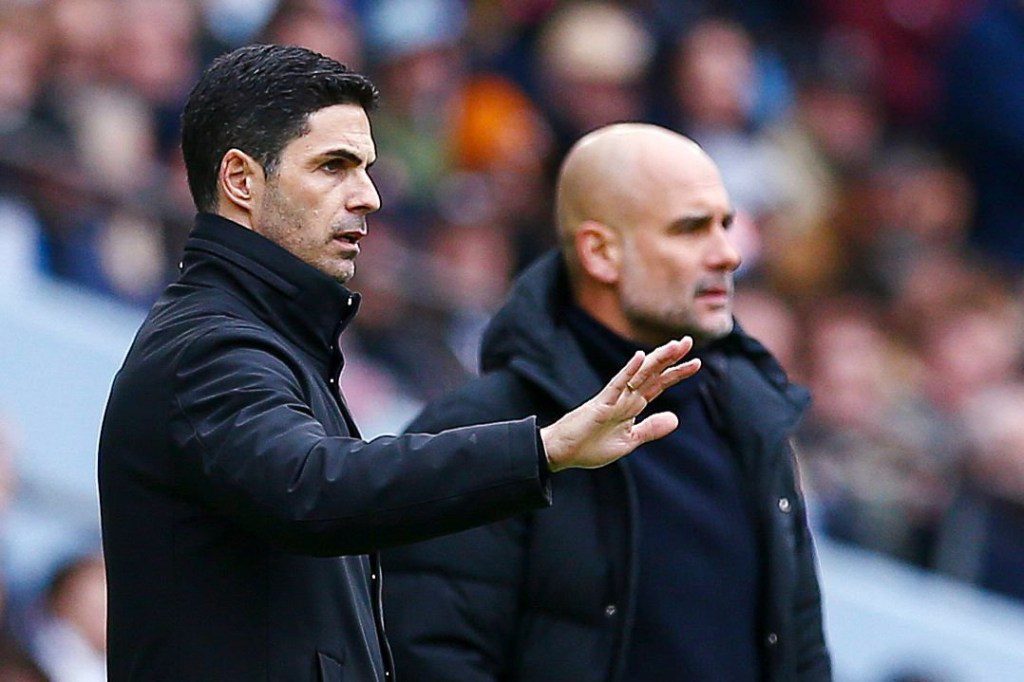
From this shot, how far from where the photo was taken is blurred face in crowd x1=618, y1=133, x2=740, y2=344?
12.3 feet

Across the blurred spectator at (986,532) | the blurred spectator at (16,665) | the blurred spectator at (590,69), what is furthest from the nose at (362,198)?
the blurred spectator at (590,69)

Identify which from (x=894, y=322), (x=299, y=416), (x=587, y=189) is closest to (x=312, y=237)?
(x=299, y=416)

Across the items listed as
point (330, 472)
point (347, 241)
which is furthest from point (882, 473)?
point (330, 472)

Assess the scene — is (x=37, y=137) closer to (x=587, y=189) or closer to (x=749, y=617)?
(x=587, y=189)

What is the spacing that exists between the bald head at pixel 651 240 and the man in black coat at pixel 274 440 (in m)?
1.00

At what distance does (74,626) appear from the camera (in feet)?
18.1

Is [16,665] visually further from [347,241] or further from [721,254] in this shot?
[347,241]

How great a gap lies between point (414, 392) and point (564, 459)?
3610 millimetres

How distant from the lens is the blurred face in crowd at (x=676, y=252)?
12.3 ft

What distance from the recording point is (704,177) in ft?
12.6

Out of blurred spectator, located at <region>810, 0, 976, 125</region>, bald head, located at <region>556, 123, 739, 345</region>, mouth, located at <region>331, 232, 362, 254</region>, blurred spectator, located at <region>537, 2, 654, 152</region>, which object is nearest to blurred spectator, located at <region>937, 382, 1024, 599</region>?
blurred spectator, located at <region>537, 2, 654, 152</region>

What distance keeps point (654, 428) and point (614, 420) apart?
0.21 ft

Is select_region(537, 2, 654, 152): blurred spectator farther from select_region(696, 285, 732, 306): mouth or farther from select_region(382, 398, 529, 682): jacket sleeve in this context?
select_region(382, 398, 529, 682): jacket sleeve

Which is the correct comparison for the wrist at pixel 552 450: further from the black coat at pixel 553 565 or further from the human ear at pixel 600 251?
the human ear at pixel 600 251
